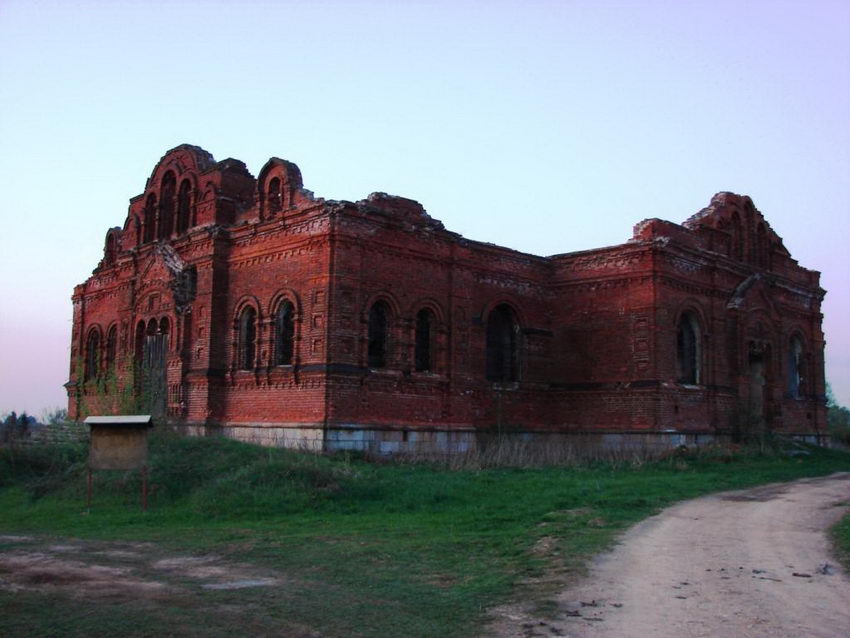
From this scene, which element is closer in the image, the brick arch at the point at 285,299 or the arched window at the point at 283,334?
the brick arch at the point at 285,299

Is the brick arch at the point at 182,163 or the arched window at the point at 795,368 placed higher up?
the brick arch at the point at 182,163

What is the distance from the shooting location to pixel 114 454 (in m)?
14.8

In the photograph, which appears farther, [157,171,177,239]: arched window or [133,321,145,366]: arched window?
[157,171,177,239]: arched window

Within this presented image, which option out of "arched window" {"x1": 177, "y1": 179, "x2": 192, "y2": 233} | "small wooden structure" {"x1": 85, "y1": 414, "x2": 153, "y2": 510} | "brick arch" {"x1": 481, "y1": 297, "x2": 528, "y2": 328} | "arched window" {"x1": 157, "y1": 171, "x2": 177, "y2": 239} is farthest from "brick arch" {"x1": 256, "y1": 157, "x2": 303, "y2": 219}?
"small wooden structure" {"x1": 85, "y1": 414, "x2": 153, "y2": 510}

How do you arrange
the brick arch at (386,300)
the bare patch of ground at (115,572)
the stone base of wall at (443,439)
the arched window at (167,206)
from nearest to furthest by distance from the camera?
the bare patch of ground at (115,572), the stone base of wall at (443,439), the brick arch at (386,300), the arched window at (167,206)

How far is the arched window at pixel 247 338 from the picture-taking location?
76.4 ft

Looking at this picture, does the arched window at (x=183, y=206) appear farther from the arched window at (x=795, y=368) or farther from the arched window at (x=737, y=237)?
the arched window at (x=795, y=368)

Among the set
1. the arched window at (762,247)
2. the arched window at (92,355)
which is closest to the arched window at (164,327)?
the arched window at (92,355)

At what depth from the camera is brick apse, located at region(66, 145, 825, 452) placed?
21422 millimetres

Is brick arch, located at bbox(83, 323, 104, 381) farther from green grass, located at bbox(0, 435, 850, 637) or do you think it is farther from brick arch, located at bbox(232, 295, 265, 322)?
green grass, located at bbox(0, 435, 850, 637)

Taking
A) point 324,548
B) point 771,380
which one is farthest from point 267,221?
point 771,380

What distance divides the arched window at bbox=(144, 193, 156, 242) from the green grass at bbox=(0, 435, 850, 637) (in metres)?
9.08

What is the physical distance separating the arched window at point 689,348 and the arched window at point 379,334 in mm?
9003

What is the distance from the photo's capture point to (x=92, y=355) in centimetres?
3042
